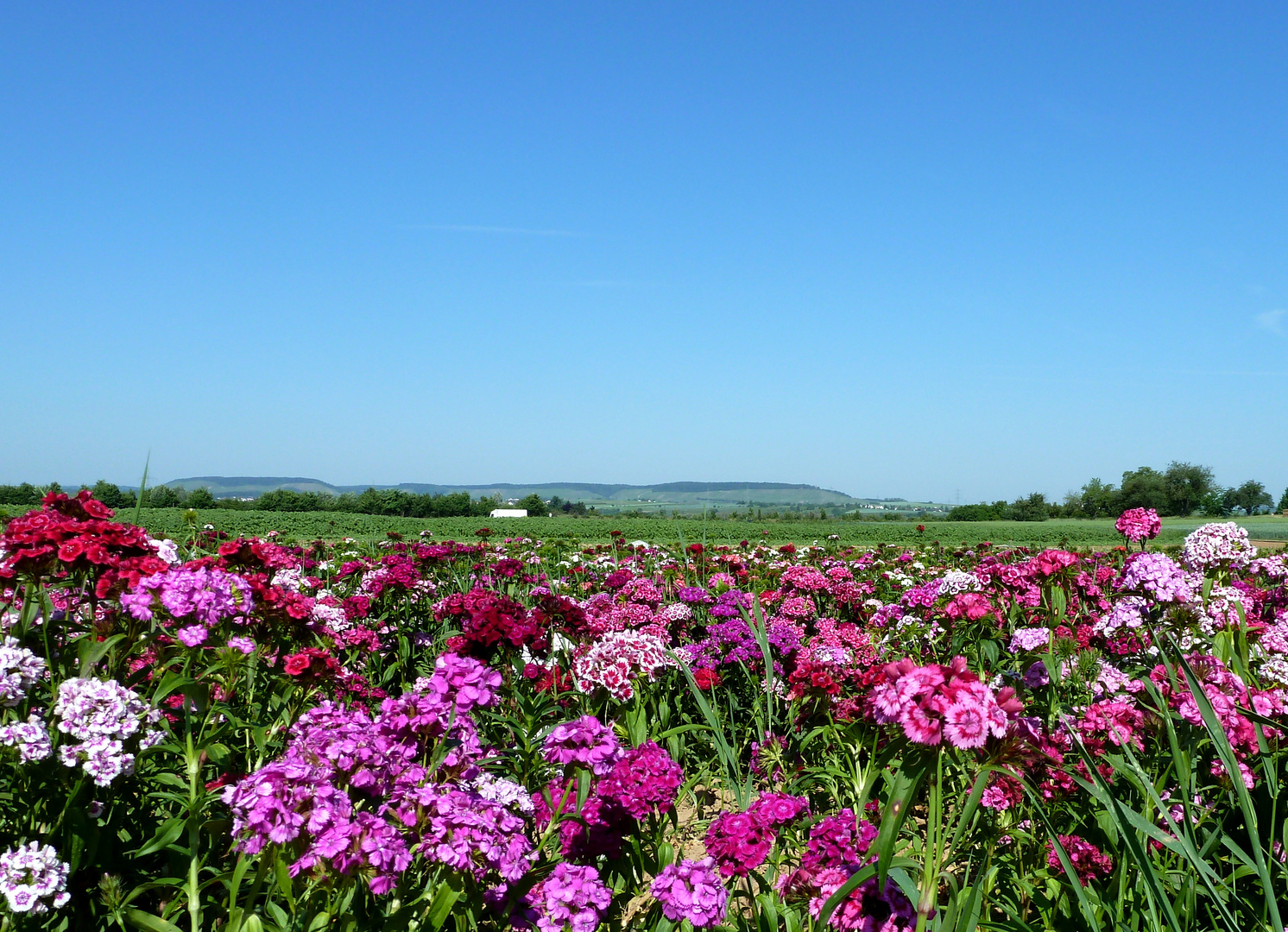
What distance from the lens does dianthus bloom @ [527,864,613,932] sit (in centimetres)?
188

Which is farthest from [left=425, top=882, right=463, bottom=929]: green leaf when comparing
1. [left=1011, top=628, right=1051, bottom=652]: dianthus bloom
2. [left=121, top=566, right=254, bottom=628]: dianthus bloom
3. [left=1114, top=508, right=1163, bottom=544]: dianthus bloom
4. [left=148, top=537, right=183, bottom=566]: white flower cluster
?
[left=1114, top=508, right=1163, bottom=544]: dianthus bloom

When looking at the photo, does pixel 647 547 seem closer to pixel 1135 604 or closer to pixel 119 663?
pixel 1135 604

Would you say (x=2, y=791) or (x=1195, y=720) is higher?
(x=1195, y=720)

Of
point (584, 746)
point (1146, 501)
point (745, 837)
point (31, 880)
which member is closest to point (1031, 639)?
point (745, 837)

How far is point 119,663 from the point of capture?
2938 mm

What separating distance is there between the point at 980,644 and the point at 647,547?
5.59 meters

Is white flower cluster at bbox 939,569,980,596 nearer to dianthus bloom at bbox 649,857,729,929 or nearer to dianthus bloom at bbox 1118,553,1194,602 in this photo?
dianthus bloom at bbox 1118,553,1194,602

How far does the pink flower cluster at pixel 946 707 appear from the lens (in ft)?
5.44

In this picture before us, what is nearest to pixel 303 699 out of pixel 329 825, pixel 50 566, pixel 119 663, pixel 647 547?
pixel 119 663

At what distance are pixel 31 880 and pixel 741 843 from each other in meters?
1.75

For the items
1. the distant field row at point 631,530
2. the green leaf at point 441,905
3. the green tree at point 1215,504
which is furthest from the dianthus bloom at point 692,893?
the green tree at point 1215,504

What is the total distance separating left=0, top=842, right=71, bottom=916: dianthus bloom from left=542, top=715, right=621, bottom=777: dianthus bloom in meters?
1.22

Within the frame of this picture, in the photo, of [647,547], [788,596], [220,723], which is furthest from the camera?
[647,547]

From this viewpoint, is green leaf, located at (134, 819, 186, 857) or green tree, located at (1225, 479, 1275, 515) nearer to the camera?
green leaf, located at (134, 819, 186, 857)
